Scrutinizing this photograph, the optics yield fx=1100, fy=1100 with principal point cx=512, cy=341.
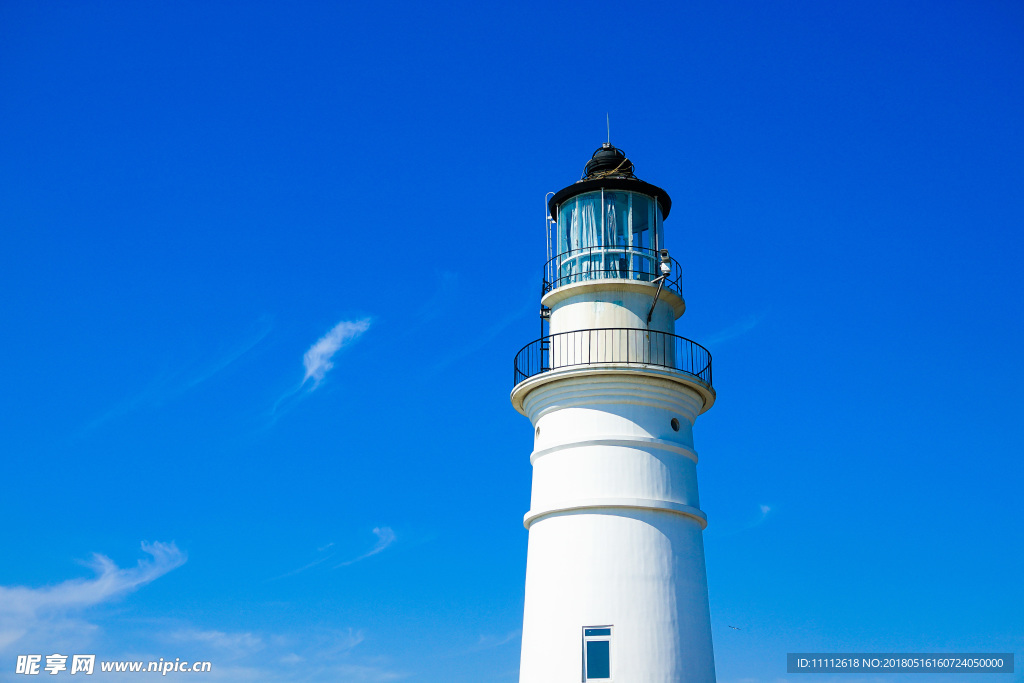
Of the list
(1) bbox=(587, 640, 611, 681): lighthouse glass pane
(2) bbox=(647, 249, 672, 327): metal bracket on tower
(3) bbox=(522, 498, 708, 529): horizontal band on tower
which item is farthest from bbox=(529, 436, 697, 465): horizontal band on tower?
(1) bbox=(587, 640, 611, 681): lighthouse glass pane

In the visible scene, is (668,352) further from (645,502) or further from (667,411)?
(645,502)

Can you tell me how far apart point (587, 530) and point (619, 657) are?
2.13m

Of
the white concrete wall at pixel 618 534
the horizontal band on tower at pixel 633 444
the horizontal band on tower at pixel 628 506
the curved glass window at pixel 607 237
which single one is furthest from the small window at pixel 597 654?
the curved glass window at pixel 607 237

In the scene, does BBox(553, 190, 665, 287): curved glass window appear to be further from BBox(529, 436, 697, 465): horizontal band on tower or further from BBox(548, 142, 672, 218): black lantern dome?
BBox(529, 436, 697, 465): horizontal band on tower

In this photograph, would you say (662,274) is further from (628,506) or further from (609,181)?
(628,506)

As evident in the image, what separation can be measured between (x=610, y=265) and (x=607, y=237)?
0.58m

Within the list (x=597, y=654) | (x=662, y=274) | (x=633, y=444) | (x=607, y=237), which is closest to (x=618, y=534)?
(x=633, y=444)

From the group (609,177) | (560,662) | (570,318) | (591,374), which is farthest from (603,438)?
(609,177)

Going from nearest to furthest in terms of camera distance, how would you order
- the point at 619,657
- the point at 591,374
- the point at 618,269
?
the point at 619,657, the point at 591,374, the point at 618,269

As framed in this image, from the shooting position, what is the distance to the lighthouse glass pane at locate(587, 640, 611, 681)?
1792 cm

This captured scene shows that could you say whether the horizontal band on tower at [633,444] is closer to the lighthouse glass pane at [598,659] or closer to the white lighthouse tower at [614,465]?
the white lighthouse tower at [614,465]

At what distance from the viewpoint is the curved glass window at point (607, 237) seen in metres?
20.5

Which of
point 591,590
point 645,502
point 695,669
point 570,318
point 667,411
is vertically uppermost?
point 570,318

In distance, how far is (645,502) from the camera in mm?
18547
